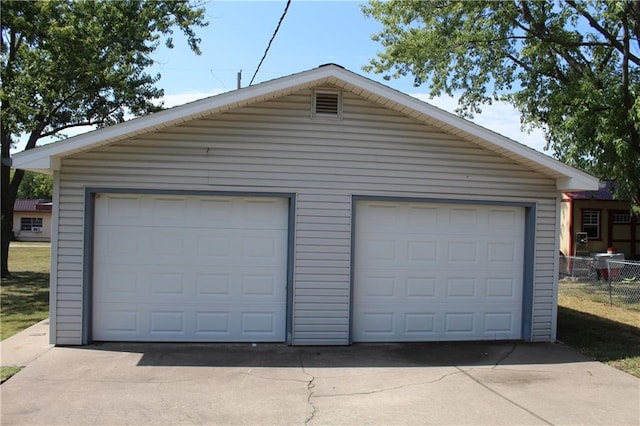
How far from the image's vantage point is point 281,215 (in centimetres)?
799

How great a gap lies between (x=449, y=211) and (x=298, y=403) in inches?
168

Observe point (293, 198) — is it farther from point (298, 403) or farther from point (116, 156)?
point (298, 403)

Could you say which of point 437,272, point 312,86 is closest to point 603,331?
point 437,272

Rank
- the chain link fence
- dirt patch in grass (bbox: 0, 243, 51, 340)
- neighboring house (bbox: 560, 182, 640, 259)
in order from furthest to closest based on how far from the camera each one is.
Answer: neighboring house (bbox: 560, 182, 640, 259)
the chain link fence
dirt patch in grass (bbox: 0, 243, 51, 340)

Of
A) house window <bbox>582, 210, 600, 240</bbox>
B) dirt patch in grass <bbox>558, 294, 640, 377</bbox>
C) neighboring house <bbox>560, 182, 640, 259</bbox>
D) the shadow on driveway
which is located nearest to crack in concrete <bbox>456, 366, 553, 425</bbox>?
the shadow on driveway

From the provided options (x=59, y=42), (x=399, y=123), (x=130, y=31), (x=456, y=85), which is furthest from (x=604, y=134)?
(x=59, y=42)

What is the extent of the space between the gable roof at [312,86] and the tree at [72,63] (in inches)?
327

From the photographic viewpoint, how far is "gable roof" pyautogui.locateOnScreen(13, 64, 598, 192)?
7148 mm

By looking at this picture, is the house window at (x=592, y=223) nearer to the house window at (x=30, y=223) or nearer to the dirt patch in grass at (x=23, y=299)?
the dirt patch in grass at (x=23, y=299)

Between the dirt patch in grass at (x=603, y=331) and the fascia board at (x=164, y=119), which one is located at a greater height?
the fascia board at (x=164, y=119)

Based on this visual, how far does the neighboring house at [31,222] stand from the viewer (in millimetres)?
45781

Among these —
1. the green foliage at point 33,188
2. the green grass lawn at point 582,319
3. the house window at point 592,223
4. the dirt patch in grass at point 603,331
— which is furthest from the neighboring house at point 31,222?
the dirt patch in grass at point 603,331

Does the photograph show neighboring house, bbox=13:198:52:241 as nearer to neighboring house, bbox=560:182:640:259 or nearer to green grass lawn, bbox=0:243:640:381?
green grass lawn, bbox=0:243:640:381

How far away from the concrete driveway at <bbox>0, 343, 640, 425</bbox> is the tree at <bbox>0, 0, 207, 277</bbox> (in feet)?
32.3
